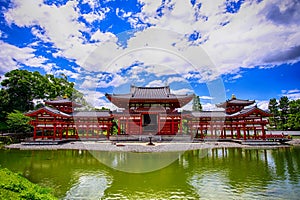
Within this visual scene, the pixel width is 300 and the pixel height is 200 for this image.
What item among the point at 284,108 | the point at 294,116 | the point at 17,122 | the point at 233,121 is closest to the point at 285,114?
the point at 284,108

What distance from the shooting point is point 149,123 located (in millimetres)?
31062

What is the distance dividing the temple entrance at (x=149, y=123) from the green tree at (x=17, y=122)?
58.0 ft

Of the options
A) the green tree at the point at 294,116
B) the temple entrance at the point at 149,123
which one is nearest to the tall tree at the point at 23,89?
the temple entrance at the point at 149,123

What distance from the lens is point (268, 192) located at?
802 cm

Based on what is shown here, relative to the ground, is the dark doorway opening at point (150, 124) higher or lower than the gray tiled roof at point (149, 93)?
lower

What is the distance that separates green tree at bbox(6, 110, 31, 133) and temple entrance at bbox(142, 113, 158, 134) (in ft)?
58.0

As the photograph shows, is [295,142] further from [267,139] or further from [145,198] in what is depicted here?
[145,198]

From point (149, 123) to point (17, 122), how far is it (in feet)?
67.9

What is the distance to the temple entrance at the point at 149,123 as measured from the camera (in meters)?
29.5

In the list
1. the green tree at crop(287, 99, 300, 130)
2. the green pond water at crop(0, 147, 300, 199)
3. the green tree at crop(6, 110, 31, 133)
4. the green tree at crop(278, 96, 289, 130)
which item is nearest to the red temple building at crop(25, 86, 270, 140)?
the green tree at crop(6, 110, 31, 133)

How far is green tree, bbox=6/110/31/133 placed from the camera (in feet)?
98.2

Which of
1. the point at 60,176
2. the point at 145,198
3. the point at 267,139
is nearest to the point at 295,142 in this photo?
the point at 267,139

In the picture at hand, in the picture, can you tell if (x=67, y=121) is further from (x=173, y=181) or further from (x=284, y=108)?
(x=284, y=108)

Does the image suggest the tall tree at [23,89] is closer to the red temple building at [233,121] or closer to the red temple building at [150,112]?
the red temple building at [150,112]
